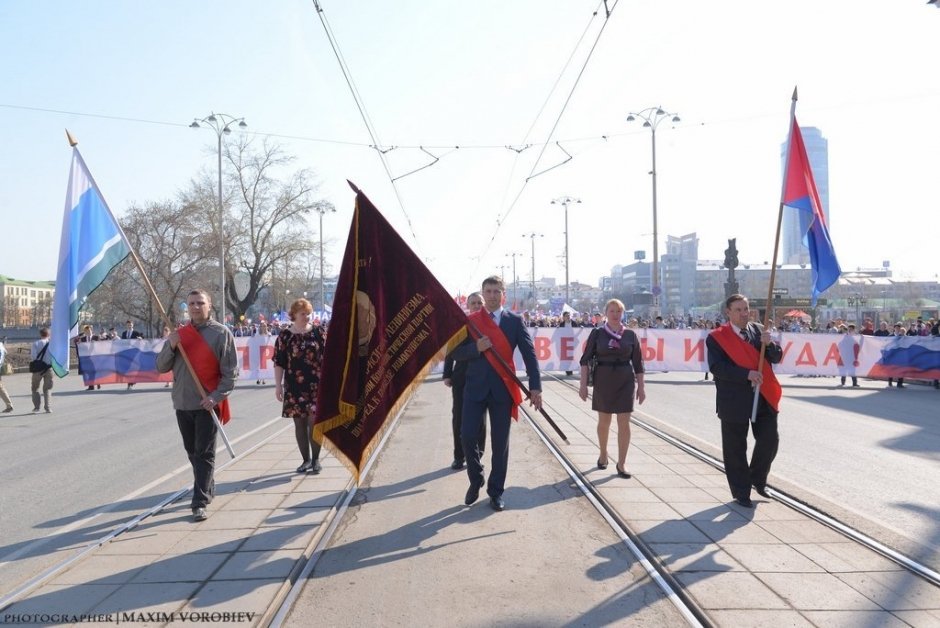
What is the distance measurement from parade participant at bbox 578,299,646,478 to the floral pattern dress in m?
2.72

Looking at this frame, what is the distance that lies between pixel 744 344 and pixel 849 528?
5.35 feet

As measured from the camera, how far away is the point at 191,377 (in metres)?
5.84

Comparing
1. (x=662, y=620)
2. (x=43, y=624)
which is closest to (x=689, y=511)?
(x=662, y=620)

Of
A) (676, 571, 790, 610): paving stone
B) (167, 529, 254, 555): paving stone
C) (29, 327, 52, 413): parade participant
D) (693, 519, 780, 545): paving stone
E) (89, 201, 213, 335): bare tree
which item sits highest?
(89, 201, 213, 335): bare tree

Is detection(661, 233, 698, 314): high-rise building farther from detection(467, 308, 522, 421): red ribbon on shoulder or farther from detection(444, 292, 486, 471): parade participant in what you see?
detection(467, 308, 522, 421): red ribbon on shoulder

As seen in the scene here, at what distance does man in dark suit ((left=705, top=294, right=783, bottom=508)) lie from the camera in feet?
19.6

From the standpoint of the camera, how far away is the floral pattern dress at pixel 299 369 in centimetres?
727

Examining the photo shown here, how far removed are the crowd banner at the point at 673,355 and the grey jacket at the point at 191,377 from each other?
12087 mm

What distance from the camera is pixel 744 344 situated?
611 centimetres

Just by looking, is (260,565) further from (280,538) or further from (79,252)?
(79,252)

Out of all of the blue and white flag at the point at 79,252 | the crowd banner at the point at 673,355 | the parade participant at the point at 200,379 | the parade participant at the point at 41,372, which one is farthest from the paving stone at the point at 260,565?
the crowd banner at the point at 673,355

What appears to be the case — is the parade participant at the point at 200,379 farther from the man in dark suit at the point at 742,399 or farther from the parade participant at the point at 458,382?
the man in dark suit at the point at 742,399

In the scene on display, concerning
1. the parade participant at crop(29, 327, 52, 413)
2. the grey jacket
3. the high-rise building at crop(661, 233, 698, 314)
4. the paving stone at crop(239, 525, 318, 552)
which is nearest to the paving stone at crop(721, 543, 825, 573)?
the paving stone at crop(239, 525, 318, 552)

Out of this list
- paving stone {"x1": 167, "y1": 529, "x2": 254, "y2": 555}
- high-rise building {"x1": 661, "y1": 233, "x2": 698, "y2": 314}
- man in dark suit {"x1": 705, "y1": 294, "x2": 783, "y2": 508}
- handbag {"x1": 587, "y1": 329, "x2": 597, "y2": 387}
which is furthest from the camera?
high-rise building {"x1": 661, "y1": 233, "x2": 698, "y2": 314}
